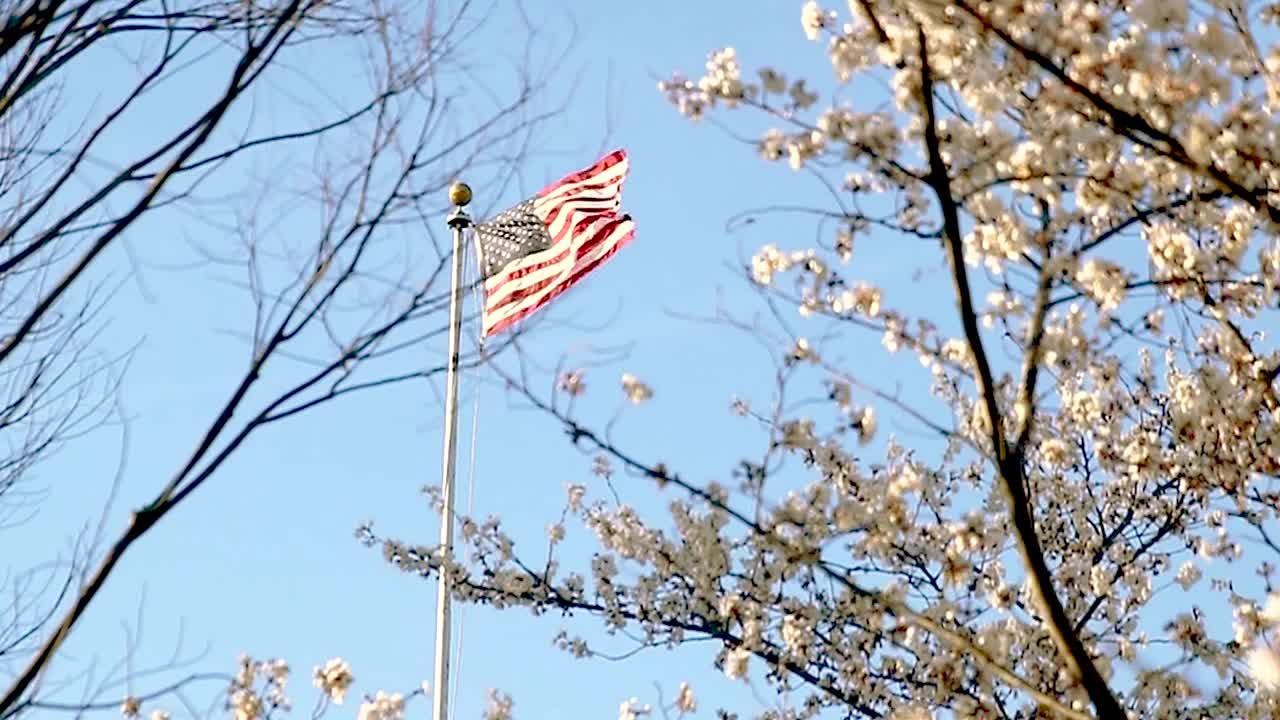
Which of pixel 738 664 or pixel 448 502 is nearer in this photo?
pixel 738 664

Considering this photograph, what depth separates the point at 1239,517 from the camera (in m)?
7.24

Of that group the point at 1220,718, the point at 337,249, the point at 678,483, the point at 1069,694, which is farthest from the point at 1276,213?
the point at 1220,718

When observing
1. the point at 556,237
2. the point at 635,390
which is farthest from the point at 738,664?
the point at 556,237

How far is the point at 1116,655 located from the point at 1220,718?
0.90 metres

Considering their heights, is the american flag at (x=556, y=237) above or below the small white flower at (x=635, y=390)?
above

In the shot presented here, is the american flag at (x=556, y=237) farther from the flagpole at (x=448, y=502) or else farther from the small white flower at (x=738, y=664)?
the small white flower at (x=738, y=664)

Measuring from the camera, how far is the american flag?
10547 mm

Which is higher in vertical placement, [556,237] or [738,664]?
[556,237]

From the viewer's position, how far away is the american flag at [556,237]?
10547 mm

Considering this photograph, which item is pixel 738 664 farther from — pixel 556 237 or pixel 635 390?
pixel 556 237

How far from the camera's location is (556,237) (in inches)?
434

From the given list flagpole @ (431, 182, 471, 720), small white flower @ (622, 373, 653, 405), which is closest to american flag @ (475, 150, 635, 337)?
flagpole @ (431, 182, 471, 720)

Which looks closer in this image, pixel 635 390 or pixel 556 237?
pixel 635 390

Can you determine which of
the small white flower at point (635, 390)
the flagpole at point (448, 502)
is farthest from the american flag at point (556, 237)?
the small white flower at point (635, 390)
